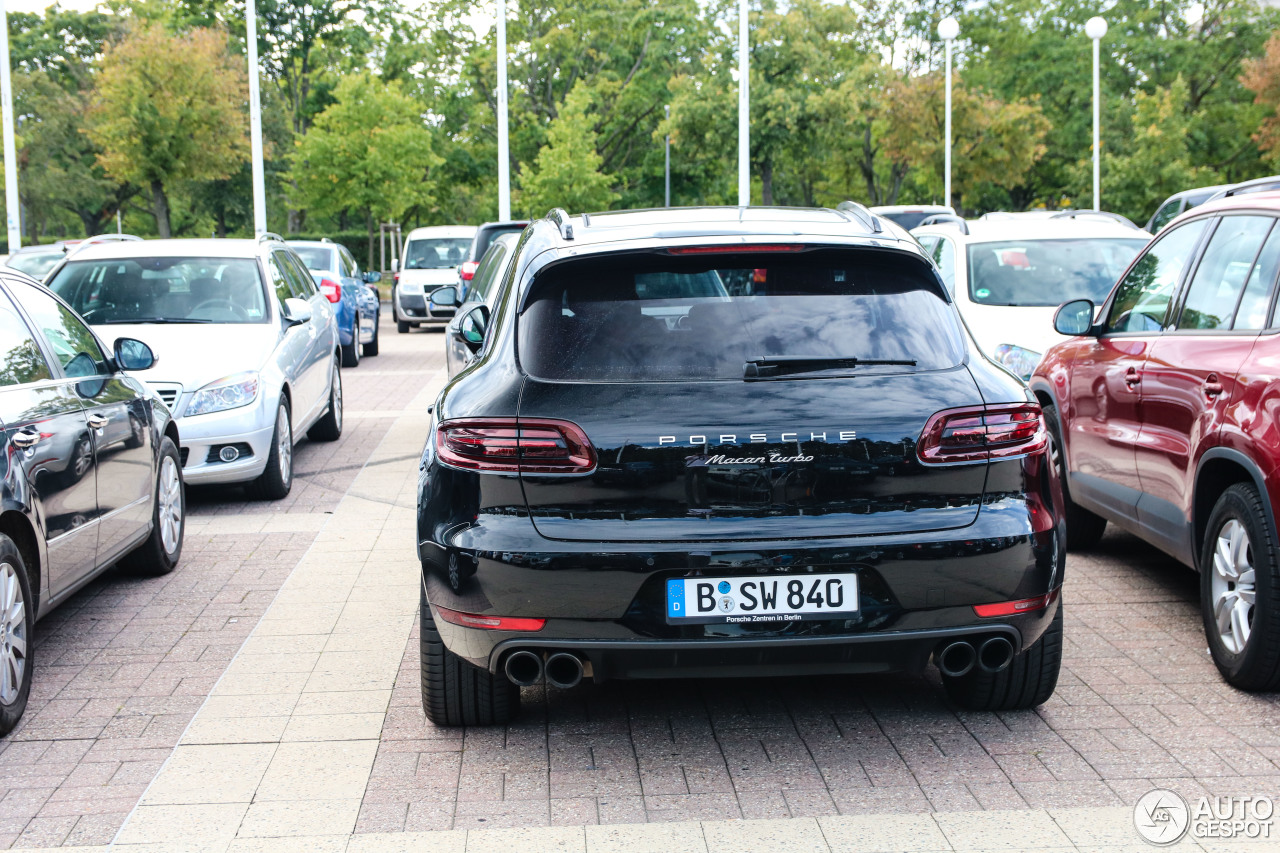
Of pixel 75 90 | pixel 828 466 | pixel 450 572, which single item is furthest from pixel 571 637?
pixel 75 90

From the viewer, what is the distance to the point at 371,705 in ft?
15.9

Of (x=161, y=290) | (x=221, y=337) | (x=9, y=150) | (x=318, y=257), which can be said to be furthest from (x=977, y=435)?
(x=9, y=150)

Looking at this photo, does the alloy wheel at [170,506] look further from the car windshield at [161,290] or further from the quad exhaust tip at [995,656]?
the quad exhaust tip at [995,656]

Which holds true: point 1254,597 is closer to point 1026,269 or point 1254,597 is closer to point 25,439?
point 25,439

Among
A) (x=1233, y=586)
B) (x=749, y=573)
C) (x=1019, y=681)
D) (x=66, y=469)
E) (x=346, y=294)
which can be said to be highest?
(x=346, y=294)

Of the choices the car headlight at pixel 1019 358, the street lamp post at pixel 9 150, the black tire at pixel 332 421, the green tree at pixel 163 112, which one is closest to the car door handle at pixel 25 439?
the car headlight at pixel 1019 358

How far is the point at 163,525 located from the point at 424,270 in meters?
19.6

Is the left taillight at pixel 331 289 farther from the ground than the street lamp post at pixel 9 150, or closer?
closer

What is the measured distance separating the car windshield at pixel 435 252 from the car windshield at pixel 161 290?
16405 millimetres

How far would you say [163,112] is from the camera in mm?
37562

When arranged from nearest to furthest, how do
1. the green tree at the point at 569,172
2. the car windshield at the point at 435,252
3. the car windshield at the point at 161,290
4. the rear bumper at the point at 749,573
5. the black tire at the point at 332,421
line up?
the rear bumper at the point at 749,573, the car windshield at the point at 161,290, the black tire at the point at 332,421, the car windshield at the point at 435,252, the green tree at the point at 569,172

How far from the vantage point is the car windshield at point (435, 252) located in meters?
26.5

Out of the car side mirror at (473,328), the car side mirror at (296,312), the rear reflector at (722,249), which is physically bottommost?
the car side mirror at (473,328)

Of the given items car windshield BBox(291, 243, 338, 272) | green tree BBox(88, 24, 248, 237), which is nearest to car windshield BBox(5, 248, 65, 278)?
car windshield BBox(291, 243, 338, 272)
